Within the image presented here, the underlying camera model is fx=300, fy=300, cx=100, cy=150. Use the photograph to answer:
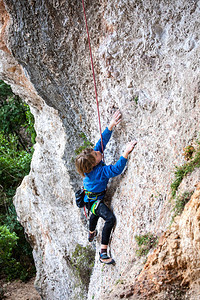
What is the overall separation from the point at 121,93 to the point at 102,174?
43.2 inches

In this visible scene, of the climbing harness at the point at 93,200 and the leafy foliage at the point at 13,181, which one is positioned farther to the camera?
the leafy foliage at the point at 13,181

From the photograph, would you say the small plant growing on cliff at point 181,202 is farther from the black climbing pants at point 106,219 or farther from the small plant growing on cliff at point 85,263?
the small plant growing on cliff at point 85,263

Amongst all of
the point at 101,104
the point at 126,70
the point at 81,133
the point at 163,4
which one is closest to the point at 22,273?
the point at 81,133

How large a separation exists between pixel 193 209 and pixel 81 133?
10.1 feet

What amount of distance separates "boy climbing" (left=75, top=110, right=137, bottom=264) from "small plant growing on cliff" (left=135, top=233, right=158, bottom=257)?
2.59 ft

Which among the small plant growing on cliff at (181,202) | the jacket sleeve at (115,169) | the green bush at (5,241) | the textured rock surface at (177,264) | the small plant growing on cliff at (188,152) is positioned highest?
the green bush at (5,241)

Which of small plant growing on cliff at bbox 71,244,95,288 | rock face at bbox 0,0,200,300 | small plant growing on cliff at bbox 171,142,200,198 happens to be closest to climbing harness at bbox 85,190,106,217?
rock face at bbox 0,0,200,300

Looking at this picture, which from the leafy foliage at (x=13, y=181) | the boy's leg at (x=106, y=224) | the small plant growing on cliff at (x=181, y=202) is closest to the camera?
the small plant growing on cliff at (x=181, y=202)

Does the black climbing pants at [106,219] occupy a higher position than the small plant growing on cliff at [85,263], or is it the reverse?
the black climbing pants at [106,219]

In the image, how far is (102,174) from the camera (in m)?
3.77

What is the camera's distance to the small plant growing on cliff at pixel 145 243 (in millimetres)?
2988

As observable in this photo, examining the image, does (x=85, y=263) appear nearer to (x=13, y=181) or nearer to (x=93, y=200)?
(x=93, y=200)

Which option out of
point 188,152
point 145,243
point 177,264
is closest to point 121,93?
point 188,152

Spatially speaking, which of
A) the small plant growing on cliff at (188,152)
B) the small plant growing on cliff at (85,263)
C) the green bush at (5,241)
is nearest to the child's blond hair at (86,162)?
the small plant growing on cliff at (188,152)
